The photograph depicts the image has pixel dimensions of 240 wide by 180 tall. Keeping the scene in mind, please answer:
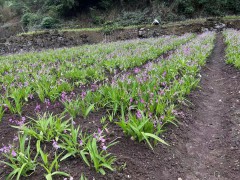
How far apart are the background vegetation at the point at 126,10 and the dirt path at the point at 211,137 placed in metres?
23.4

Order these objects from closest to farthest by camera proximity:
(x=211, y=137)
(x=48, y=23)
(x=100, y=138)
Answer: (x=100, y=138)
(x=211, y=137)
(x=48, y=23)

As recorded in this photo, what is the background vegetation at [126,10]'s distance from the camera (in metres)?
28.3

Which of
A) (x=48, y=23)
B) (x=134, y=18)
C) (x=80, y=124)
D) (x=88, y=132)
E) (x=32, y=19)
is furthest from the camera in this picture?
(x=32, y=19)

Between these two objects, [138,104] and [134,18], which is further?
[134,18]

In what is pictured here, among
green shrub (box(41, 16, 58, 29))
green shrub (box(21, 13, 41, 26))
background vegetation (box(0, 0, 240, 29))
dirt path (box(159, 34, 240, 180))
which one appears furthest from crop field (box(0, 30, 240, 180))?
green shrub (box(21, 13, 41, 26))

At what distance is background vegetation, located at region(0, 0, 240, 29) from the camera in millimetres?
28312

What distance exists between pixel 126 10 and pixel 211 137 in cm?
3099

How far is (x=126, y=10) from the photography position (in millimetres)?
32062

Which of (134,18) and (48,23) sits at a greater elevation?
(48,23)

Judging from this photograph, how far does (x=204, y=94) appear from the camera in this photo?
213 inches

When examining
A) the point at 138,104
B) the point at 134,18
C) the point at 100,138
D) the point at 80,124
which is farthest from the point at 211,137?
the point at 134,18

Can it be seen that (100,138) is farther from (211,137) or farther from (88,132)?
(211,137)

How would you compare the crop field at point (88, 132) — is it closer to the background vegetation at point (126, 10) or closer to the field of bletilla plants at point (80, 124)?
the field of bletilla plants at point (80, 124)

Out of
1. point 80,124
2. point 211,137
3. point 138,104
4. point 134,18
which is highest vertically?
point 138,104
